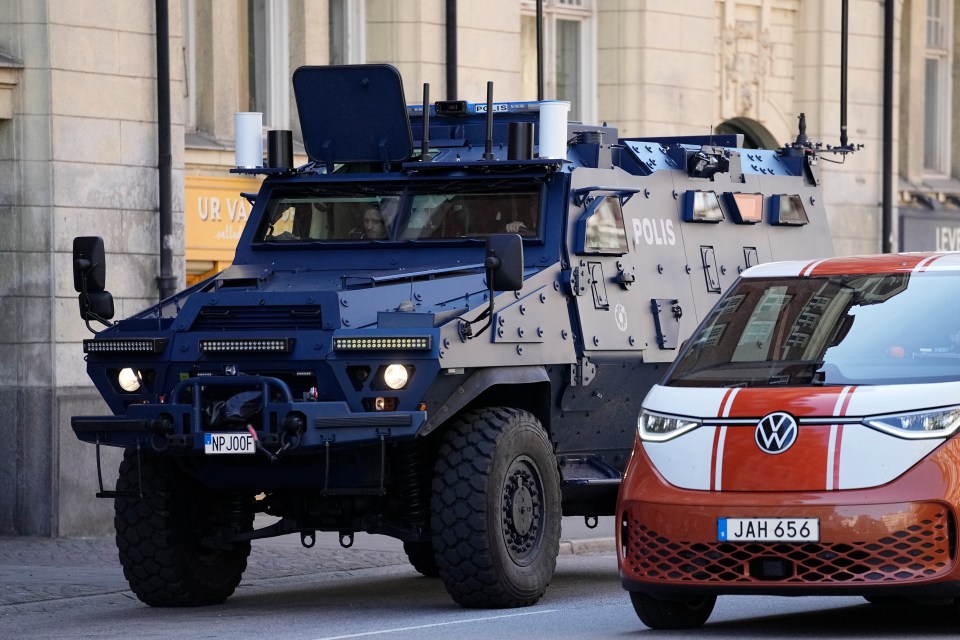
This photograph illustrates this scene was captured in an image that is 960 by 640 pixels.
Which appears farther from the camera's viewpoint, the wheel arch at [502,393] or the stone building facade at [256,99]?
the stone building facade at [256,99]

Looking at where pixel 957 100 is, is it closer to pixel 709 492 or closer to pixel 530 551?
pixel 530 551

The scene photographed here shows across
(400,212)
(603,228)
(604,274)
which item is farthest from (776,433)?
(400,212)

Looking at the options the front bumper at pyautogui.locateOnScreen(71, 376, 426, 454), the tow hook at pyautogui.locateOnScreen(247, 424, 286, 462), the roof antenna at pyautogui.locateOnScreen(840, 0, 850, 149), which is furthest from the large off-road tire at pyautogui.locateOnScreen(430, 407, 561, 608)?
the roof antenna at pyautogui.locateOnScreen(840, 0, 850, 149)

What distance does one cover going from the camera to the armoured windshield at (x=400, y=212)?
42.3ft

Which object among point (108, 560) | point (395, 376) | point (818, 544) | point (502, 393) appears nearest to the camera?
Result: point (818, 544)

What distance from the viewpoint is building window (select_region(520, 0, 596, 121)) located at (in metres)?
23.5

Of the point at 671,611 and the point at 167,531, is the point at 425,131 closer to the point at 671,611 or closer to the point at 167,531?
the point at 167,531

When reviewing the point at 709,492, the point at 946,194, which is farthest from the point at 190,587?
the point at 946,194

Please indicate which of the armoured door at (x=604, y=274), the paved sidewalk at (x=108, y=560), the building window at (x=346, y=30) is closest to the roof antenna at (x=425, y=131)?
the armoured door at (x=604, y=274)

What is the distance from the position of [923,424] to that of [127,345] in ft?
15.4

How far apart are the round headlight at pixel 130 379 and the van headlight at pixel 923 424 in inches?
177

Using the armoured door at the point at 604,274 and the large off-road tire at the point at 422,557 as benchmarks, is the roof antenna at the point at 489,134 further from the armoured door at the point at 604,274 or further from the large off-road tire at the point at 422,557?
the large off-road tire at the point at 422,557

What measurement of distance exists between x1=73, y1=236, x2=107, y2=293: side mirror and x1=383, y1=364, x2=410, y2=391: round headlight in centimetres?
207

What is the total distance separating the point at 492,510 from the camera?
11336 mm
